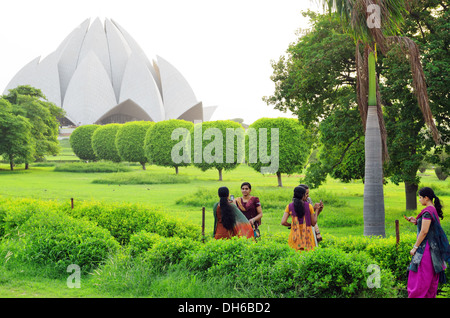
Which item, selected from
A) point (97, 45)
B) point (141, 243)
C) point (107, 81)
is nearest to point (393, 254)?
point (141, 243)

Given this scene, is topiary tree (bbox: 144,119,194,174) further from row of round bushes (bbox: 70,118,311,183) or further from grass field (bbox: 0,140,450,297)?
grass field (bbox: 0,140,450,297)

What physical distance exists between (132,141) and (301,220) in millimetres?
34594

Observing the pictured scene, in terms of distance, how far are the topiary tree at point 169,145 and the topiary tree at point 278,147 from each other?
6.96 metres

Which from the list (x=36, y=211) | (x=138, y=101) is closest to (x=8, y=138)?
(x=36, y=211)

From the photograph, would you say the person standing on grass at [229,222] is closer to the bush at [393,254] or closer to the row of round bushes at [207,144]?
the bush at [393,254]

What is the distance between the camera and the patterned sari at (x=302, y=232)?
15.4ft

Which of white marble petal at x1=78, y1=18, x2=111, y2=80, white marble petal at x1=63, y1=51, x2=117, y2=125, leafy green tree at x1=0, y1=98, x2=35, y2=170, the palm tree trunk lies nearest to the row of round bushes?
leafy green tree at x1=0, y1=98, x2=35, y2=170

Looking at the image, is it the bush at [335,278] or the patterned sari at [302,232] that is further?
the patterned sari at [302,232]

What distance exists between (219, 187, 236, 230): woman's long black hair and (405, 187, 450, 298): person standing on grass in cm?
187

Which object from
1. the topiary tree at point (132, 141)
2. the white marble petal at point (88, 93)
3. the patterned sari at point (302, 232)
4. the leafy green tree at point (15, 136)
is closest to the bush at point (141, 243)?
the patterned sari at point (302, 232)

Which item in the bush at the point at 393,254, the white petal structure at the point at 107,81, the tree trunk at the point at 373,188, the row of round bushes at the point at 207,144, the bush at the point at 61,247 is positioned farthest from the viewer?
the white petal structure at the point at 107,81

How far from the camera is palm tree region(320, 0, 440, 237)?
703cm

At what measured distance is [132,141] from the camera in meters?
38.2
